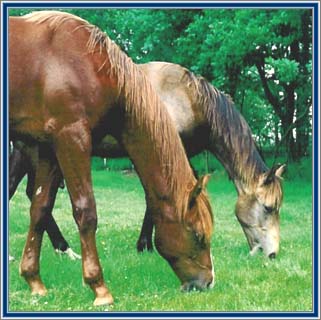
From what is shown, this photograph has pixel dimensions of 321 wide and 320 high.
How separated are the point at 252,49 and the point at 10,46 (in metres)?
11.2

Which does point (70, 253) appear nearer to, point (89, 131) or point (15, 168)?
point (15, 168)

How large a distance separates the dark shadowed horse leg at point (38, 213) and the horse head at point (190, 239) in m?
1.07

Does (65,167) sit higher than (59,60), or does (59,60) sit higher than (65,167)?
(59,60)

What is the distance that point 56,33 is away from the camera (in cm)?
533

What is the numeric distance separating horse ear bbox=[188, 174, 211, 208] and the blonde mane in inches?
2.4

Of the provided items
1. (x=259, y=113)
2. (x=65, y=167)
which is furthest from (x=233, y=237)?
(x=259, y=113)

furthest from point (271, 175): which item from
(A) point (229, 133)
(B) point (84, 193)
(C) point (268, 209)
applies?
(B) point (84, 193)

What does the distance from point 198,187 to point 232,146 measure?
245 centimetres

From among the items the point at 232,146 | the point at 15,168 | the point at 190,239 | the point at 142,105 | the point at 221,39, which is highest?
the point at 221,39

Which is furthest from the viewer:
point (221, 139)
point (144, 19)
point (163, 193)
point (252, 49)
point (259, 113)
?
point (259, 113)

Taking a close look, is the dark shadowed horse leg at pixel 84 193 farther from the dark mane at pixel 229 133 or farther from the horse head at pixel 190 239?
the dark mane at pixel 229 133

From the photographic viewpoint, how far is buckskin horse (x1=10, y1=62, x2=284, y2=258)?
25.6ft

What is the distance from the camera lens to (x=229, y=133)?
781cm
